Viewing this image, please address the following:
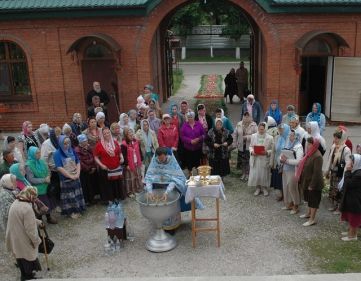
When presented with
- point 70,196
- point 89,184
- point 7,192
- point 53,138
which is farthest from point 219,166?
point 7,192

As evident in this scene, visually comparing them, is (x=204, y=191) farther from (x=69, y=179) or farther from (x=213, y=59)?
(x=213, y=59)

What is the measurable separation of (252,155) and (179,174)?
2.32 metres

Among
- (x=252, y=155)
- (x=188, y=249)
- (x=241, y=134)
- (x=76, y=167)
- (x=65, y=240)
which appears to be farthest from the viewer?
(x=241, y=134)

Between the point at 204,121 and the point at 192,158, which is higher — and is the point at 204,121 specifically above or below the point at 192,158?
above

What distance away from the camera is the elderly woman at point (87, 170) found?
8922mm

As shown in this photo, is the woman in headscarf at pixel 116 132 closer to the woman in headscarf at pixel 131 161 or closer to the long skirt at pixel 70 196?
the woman in headscarf at pixel 131 161

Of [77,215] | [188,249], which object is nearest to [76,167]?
[77,215]

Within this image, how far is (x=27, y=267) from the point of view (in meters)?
6.53

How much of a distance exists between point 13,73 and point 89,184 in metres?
7.31

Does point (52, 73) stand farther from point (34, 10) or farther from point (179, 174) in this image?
point (179, 174)

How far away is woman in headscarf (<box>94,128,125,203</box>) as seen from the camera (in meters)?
8.84

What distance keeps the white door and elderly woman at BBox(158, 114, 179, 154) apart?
21.7 feet

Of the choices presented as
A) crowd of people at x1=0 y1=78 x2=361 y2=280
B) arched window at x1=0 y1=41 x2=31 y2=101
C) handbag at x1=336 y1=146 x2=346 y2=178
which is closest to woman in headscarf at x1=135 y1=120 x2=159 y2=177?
crowd of people at x1=0 y1=78 x2=361 y2=280

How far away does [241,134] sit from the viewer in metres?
10.0
